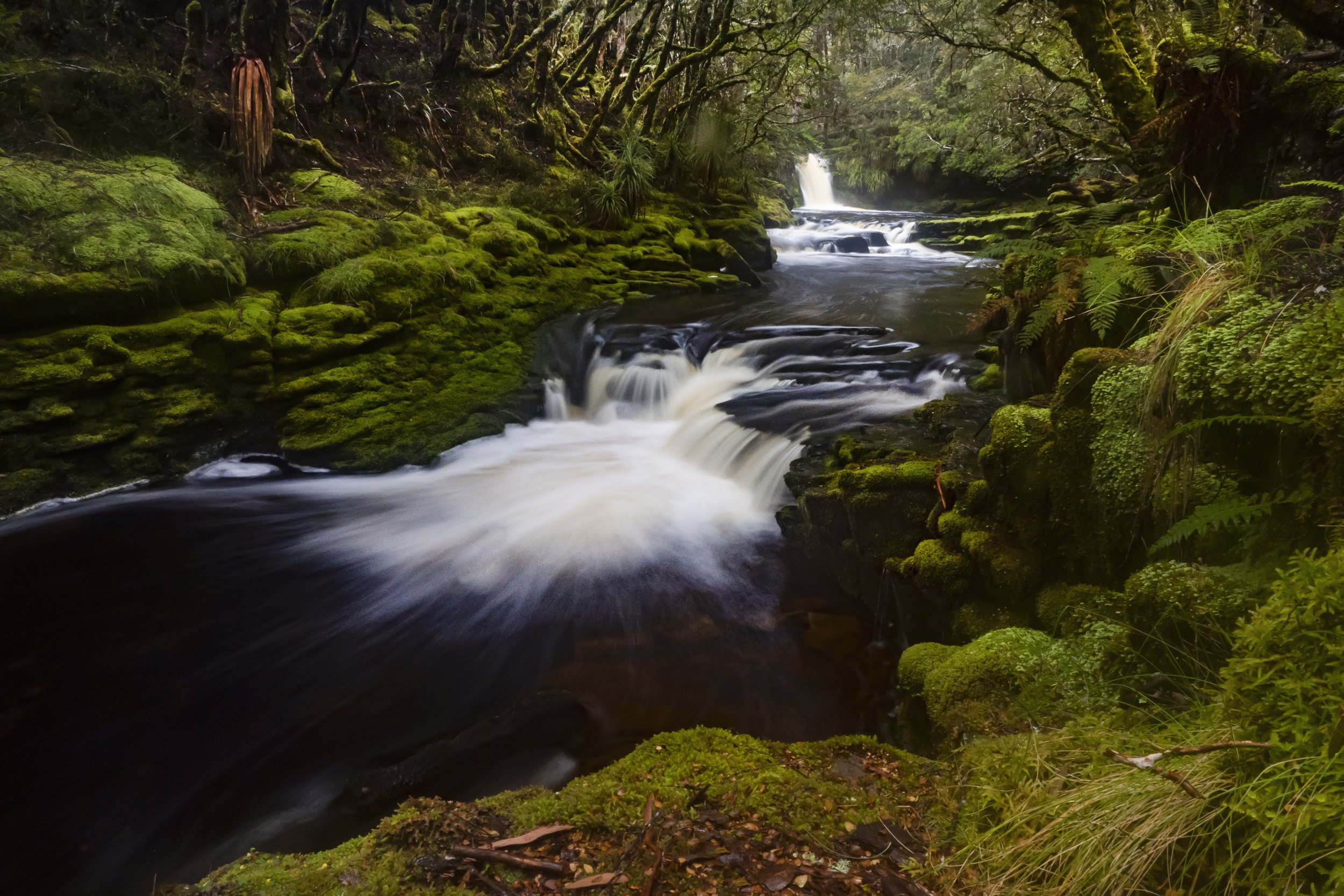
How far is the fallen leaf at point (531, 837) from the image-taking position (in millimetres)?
2180

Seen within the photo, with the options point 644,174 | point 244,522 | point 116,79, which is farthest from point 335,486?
point 644,174

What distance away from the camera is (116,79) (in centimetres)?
811

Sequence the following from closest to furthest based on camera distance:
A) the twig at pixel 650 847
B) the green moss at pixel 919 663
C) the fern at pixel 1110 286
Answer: the twig at pixel 650 847 → the green moss at pixel 919 663 → the fern at pixel 1110 286

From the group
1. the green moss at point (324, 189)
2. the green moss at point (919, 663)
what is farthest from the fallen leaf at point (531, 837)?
the green moss at point (324, 189)

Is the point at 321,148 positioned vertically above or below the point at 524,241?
above

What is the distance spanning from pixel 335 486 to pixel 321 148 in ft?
20.5

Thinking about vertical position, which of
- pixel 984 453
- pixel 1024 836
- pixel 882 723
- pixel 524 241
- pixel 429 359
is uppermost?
pixel 524 241

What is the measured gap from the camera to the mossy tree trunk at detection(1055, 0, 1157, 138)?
5949 millimetres

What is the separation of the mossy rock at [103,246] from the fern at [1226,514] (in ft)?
26.4

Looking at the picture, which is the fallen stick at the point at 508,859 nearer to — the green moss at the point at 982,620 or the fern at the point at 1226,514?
the fern at the point at 1226,514

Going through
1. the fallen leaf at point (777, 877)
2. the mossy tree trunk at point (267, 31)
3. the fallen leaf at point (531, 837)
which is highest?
the mossy tree trunk at point (267, 31)

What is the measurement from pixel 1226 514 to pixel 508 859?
2630mm

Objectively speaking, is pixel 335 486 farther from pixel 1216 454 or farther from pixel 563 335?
pixel 1216 454

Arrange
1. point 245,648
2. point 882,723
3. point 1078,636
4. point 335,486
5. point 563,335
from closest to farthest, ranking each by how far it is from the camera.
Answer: point 1078,636
point 882,723
point 245,648
point 335,486
point 563,335
